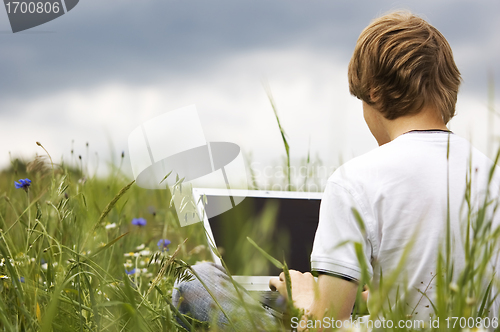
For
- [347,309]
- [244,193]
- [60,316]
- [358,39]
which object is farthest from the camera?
[244,193]

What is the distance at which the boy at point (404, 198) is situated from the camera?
0.98m

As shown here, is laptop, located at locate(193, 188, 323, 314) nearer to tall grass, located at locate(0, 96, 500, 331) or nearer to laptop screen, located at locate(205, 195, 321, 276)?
laptop screen, located at locate(205, 195, 321, 276)

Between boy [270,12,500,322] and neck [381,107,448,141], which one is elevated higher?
neck [381,107,448,141]

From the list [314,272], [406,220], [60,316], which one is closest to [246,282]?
[314,272]

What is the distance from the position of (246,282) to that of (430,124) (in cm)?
74

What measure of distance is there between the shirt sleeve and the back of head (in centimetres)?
35

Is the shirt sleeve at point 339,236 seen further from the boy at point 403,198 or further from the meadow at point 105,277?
the meadow at point 105,277

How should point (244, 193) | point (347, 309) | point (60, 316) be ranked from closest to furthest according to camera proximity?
1. point (347, 309)
2. point (60, 316)
3. point (244, 193)

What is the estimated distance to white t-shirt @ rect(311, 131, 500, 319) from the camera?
3.24ft

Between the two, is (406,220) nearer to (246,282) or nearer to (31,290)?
(246,282)

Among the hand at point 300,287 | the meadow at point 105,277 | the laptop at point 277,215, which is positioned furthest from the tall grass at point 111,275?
the laptop at point 277,215

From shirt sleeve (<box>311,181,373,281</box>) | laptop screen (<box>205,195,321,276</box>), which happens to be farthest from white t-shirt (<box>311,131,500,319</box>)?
laptop screen (<box>205,195,321,276</box>)

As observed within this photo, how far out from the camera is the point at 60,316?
3.54 feet

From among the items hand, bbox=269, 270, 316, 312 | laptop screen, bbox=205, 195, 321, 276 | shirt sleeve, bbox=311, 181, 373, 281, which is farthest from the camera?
laptop screen, bbox=205, 195, 321, 276
